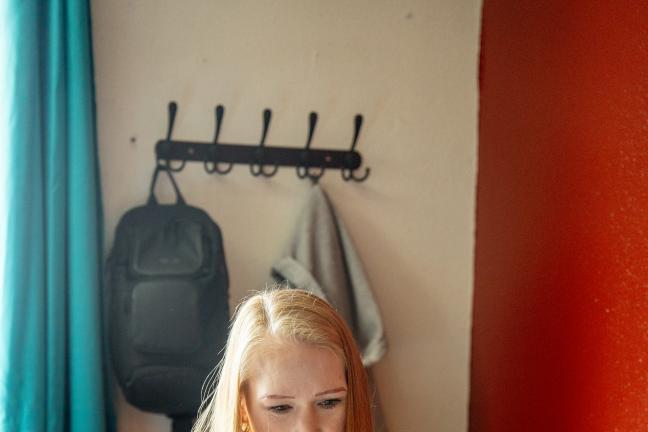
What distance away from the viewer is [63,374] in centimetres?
155

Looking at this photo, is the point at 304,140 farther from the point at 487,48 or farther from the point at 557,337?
the point at 557,337

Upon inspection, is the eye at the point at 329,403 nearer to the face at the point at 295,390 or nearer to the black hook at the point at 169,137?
the face at the point at 295,390

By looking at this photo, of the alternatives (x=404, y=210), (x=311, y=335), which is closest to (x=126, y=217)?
(x=404, y=210)

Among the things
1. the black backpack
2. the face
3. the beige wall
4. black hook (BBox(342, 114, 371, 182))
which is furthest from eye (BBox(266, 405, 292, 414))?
black hook (BBox(342, 114, 371, 182))

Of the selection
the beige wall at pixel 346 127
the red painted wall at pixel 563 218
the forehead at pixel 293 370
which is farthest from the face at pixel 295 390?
the beige wall at pixel 346 127

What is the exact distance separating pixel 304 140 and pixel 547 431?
2.96ft

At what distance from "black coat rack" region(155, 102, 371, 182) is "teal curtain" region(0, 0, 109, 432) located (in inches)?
7.9

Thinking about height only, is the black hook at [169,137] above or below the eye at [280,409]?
above

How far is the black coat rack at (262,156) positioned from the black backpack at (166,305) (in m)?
0.14

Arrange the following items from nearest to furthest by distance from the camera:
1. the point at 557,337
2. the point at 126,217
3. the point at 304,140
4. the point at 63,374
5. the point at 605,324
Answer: the point at 605,324, the point at 557,337, the point at 63,374, the point at 126,217, the point at 304,140

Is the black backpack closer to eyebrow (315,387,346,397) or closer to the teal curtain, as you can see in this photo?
the teal curtain

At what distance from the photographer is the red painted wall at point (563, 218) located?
1152 millimetres

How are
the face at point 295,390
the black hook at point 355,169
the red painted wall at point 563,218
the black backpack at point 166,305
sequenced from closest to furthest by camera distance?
the face at point 295,390, the red painted wall at point 563,218, the black backpack at point 166,305, the black hook at point 355,169

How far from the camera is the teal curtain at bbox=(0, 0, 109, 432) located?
1.48 m
